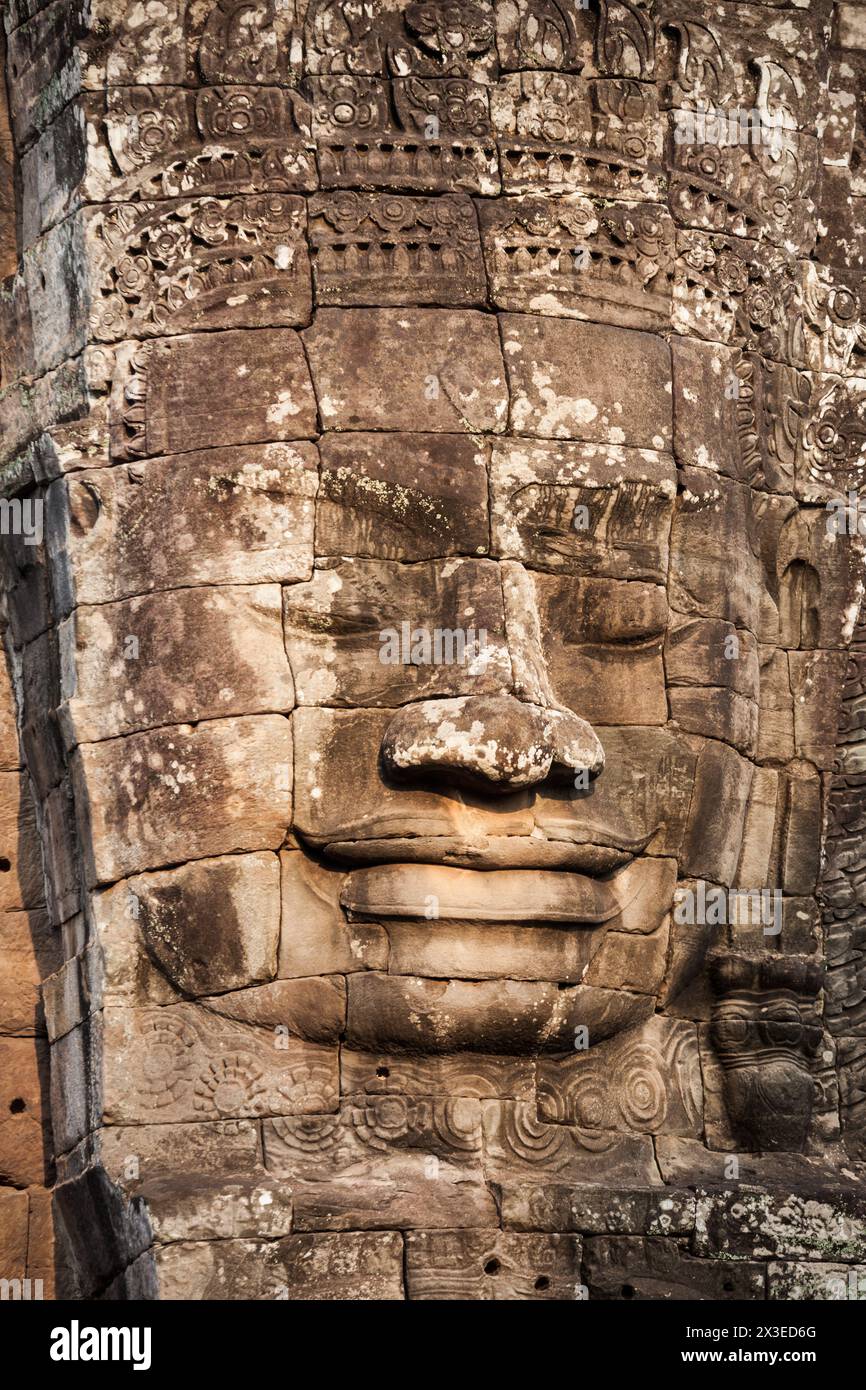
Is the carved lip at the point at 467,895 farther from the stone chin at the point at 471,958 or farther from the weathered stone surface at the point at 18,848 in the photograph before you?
the weathered stone surface at the point at 18,848

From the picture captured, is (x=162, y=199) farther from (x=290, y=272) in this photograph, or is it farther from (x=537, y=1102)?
(x=537, y=1102)

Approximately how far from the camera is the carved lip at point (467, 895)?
583 inches

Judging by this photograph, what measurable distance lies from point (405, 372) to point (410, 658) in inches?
45.7

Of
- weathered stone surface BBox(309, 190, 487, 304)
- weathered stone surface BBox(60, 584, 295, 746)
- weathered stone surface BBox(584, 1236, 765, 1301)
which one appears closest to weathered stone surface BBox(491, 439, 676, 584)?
weathered stone surface BBox(309, 190, 487, 304)

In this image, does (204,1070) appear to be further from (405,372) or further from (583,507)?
(405,372)

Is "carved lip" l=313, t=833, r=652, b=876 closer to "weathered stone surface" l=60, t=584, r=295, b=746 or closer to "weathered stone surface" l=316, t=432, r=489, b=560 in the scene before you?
"weathered stone surface" l=60, t=584, r=295, b=746

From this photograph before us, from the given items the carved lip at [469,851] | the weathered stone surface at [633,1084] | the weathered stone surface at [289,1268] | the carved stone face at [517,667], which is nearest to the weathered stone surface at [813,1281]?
the weathered stone surface at [633,1084]

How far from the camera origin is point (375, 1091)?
49.1 ft

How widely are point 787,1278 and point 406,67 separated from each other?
5.17 m

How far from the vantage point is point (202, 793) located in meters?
15.0

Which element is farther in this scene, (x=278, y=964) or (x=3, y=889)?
(x=3, y=889)

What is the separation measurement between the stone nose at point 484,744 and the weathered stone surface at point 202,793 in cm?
47

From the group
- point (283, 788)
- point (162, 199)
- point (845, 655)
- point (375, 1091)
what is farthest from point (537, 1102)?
point (162, 199)

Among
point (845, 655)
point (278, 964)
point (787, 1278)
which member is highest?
point (845, 655)
